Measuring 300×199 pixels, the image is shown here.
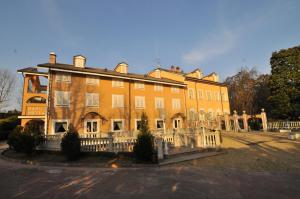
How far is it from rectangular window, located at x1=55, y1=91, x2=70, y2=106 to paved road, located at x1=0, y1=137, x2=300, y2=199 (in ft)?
31.4

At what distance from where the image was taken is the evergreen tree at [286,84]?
2395cm

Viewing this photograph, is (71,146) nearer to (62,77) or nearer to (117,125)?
(117,125)

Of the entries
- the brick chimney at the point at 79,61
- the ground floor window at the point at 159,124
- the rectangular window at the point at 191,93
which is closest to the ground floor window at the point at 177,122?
the ground floor window at the point at 159,124

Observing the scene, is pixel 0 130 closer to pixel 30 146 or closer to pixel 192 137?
pixel 30 146

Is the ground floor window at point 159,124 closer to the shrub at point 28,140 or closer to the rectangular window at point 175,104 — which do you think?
the rectangular window at point 175,104

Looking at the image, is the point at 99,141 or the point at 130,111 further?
the point at 130,111

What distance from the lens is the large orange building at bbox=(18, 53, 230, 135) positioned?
659 inches

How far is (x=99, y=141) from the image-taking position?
10680 mm

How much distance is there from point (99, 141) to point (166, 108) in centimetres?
1453

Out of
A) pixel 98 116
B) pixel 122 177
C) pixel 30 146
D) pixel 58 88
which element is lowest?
pixel 122 177

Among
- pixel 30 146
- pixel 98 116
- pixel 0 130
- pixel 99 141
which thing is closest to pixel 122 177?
pixel 99 141

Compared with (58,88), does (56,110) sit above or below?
below

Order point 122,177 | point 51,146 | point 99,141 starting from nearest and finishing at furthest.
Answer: point 122,177 → point 99,141 → point 51,146

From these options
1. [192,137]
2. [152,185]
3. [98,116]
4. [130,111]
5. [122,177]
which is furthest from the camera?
[130,111]
